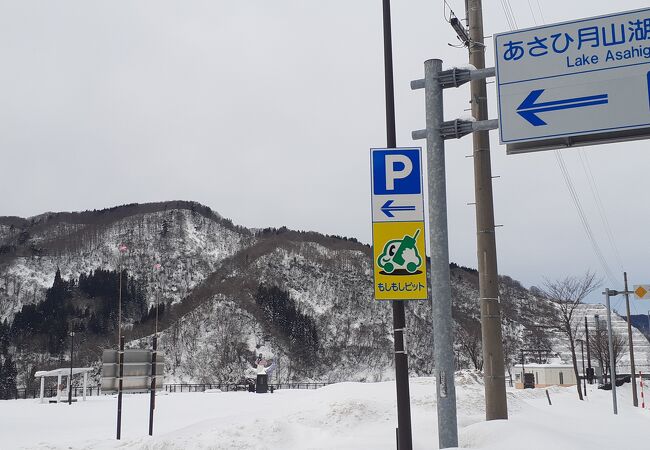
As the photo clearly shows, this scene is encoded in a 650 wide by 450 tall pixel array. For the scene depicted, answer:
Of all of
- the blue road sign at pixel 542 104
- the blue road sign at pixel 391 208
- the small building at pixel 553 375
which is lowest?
the small building at pixel 553 375

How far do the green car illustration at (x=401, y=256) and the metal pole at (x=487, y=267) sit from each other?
18.9 feet

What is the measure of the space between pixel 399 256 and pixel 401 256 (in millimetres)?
32

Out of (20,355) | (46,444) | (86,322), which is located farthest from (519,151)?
(86,322)

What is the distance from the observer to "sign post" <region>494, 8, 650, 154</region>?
9039mm

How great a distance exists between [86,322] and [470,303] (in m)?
107

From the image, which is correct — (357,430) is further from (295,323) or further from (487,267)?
(295,323)

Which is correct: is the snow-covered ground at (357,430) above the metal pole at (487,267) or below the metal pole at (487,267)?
below

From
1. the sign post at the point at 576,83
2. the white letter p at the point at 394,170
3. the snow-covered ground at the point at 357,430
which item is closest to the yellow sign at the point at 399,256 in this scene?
the white letter p at the point at 394,170

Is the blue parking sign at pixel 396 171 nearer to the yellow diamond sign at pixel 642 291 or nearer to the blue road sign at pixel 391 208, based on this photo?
the blue road sign at pixel 391 208

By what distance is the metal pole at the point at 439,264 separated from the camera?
9.53m

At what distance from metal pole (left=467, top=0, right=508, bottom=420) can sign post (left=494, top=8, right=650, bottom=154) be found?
5059 millimetres

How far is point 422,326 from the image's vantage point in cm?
15662

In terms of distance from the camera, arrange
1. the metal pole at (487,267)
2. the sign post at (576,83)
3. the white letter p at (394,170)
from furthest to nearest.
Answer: the metal pole at (487,267) → the white letter p at (394,170) → the sign post at (576,83)

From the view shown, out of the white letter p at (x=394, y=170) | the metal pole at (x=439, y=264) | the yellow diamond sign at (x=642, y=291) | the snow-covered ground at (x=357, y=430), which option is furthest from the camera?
the yellow diamond sign at (x=642, y=291)
